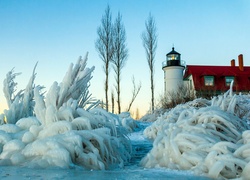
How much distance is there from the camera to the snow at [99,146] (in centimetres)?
296

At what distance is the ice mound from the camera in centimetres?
288

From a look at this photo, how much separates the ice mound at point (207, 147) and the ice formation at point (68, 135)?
0.55 m

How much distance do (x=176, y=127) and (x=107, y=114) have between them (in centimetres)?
93

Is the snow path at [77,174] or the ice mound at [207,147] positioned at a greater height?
the ice mound at [207,147]

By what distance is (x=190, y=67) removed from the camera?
3325 centimetres

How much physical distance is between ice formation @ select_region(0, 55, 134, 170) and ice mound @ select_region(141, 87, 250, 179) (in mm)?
555

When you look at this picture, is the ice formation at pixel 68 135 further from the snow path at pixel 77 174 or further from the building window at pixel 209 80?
the building window at pixel 209 80

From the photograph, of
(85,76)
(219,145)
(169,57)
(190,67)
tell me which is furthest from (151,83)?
(219,145)

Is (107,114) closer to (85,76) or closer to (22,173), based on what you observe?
(85,76)

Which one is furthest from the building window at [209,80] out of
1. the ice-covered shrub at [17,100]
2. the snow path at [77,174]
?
the snow path at [77,174]

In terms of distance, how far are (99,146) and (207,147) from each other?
121 centimetres

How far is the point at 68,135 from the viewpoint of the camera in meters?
3.53

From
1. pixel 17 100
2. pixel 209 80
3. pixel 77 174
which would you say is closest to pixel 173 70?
pixel 209 80

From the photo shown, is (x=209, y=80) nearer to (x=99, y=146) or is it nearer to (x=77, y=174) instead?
Answer: (x=99, y=146)
